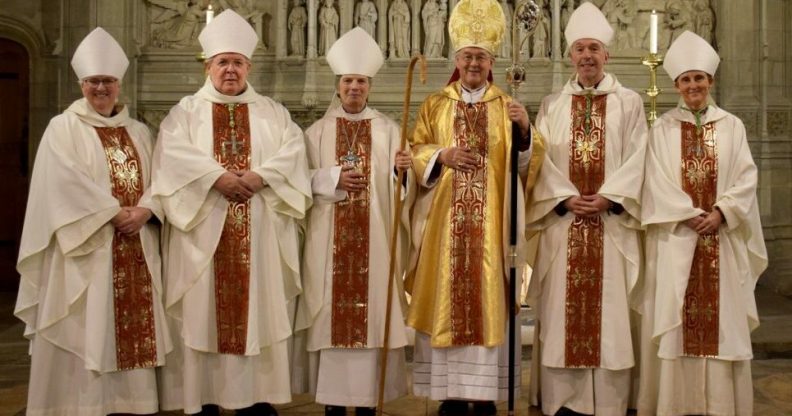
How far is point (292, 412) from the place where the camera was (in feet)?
17.9

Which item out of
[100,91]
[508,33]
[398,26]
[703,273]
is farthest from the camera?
[508,33]

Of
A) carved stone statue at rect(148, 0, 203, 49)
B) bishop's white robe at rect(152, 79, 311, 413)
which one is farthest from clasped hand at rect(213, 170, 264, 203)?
carved stone statue at rect(148, 0, 203, 49)

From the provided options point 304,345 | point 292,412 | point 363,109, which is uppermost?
point 363,109

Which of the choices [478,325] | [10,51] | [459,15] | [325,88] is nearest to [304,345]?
[478,325]

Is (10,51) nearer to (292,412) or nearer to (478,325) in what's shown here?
(292,412)

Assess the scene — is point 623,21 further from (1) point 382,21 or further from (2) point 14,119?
(2) point 14,119

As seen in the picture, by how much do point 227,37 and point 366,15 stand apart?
14.0 ft

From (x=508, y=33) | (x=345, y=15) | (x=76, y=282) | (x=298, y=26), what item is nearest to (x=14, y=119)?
(x=298, y=26)

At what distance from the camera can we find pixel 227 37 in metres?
5.07

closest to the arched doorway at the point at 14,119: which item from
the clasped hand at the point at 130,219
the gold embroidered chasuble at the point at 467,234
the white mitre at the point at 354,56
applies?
the clasped hand at the point at 130,219

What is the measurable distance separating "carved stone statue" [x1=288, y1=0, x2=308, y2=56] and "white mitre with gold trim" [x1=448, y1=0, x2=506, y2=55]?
4.24m

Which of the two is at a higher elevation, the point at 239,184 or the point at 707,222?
the point at 239,184

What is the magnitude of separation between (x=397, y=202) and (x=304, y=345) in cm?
97

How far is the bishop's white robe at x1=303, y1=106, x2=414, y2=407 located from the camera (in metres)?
5.13
